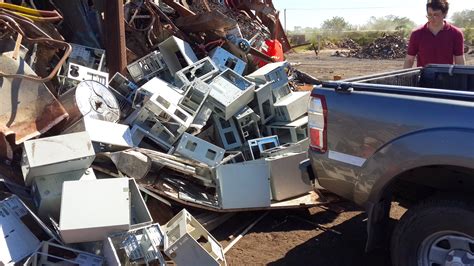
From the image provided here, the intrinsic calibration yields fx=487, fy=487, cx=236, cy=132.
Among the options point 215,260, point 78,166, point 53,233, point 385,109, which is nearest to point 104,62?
point 78,166

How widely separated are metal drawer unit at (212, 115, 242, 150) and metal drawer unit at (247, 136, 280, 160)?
9.2 inches

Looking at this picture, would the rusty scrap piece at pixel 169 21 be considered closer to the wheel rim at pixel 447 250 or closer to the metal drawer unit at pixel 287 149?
the metal drawer unit at pixel 287 149

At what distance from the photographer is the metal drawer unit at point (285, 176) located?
4.68 m

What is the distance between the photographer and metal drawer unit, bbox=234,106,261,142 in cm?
545

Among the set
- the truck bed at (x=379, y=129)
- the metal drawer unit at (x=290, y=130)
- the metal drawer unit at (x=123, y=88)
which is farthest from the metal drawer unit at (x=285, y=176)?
the metal drawer unit at (x=123, y=88)

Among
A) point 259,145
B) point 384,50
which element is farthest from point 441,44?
point 384,50

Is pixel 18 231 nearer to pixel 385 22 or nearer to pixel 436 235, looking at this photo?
pixel 436 235

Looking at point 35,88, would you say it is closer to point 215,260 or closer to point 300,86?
point 215,260

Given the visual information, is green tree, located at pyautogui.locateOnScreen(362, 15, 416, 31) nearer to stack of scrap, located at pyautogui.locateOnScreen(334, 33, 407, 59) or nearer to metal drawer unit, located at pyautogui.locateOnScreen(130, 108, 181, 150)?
stack of scrap, located at pyautogui.locateOnScreen(334, 33, 407, 59)

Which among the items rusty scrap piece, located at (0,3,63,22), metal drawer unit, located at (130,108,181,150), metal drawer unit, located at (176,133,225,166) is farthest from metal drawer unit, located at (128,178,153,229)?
rusty scrap piece, located at (0,3,63,22)

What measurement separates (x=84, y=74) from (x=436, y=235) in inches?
156

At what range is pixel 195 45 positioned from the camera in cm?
698

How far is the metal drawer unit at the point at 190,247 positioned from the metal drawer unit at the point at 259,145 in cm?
165

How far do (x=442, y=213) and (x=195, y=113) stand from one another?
9.70 ft
